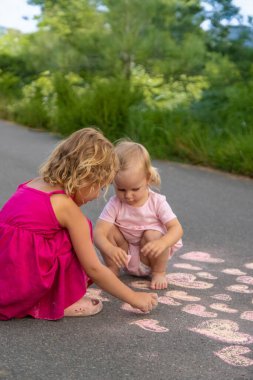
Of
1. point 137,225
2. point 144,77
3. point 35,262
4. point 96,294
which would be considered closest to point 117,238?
point 137,225

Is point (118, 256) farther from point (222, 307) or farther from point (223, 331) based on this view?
point (223, 331)

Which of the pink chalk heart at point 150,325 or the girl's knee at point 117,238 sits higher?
the girl's knee at point 117,238

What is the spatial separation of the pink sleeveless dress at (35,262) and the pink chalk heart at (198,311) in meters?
0.53

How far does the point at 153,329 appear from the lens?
285 centimetres

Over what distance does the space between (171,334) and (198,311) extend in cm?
37

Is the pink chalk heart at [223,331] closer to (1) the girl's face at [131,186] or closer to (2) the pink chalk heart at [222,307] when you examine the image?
(2) the pink chalk heart at [222,307]

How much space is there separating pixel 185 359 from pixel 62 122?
23.1 feet

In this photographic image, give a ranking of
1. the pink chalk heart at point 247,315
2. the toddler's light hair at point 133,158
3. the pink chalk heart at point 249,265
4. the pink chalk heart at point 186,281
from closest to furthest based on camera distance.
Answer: the pink chalk heart at point 247,315, the toddler's light hair at point 133,158, the pink chalk heart at point 186,281, the pink chalk heart at point 249,265

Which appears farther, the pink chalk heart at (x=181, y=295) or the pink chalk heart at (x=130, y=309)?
the pink chalk heart at (x=181, y=295)

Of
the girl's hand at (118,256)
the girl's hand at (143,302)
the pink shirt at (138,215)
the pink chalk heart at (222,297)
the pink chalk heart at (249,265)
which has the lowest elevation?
the pink chalk heart at (222,297)

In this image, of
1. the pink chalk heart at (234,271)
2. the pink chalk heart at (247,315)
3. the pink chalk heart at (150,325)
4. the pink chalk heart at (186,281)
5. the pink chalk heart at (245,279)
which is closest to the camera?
the pink chalk heart at (150,325)

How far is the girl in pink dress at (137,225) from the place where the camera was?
334cm

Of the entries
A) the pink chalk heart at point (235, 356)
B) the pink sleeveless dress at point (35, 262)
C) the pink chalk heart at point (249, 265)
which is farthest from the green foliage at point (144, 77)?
the pink chalk heart at point (235, 356)

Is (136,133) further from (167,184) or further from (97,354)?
(97,354)
